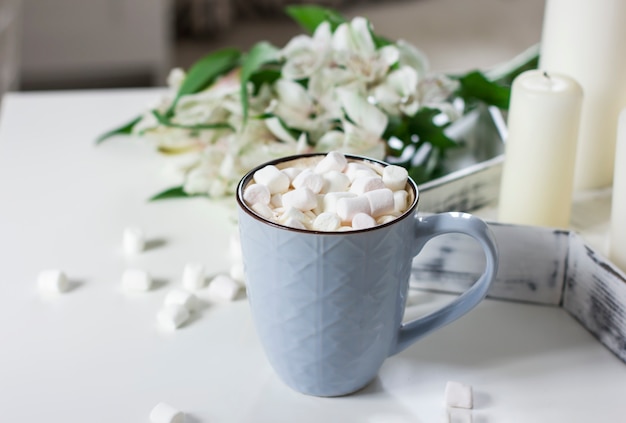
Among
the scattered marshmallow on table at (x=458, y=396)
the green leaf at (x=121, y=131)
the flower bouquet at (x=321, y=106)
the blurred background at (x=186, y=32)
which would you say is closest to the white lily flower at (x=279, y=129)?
the flower bouquet at (x=321, y=106)

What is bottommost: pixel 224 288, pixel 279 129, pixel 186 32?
pixel 186 32

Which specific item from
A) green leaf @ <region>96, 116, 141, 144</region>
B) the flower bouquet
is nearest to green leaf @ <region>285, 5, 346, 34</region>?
the flower bouquet

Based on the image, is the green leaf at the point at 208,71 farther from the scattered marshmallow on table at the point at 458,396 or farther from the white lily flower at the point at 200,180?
the scattered marshmallow on table at the point at 458,396

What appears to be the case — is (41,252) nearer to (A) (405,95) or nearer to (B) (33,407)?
(B) (33,407)

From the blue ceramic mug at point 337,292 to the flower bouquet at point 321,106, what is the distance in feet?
0.69

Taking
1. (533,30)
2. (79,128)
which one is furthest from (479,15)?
(79,128)

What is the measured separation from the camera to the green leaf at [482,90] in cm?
83

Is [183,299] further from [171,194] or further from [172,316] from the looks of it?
[171,194]

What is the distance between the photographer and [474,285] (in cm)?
55

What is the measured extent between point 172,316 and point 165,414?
12 cm

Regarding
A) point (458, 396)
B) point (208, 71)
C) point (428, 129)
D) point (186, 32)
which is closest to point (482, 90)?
point (428, 129)

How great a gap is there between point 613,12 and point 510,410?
15.6 inches

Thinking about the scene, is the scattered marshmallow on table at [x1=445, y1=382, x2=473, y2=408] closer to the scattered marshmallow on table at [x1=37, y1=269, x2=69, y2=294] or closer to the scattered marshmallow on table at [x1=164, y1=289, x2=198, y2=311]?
the scattered marshmallow on table at [x1=164, y1=289, x2=198, y2=311]

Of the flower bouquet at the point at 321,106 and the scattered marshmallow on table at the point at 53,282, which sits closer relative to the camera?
the scattered marshmallow on table at the point at 53,282
